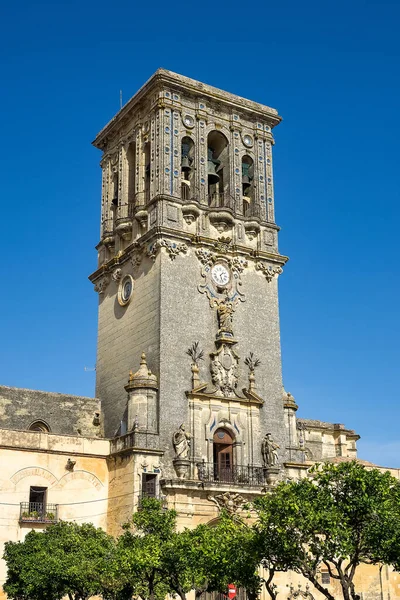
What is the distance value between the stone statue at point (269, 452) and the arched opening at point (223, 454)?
1645 mm

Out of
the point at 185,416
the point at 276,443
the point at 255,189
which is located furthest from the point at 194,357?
the point at 255,189

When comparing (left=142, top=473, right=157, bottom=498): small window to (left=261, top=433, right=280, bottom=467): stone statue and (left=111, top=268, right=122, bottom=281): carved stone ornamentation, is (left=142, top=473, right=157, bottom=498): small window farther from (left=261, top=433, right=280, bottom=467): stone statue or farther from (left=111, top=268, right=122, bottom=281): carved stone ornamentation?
(left=111, top=268, right=122, bottom=281): carved stone ornamentation

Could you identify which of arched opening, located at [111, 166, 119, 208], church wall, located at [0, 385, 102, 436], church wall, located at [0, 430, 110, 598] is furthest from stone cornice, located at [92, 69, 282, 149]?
church wall, located at [0, 430, 110, 598]

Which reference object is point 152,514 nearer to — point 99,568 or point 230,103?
point 99,568

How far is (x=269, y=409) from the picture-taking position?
39125mm

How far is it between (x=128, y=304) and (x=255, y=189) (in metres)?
9.59

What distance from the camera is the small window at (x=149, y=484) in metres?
34.0

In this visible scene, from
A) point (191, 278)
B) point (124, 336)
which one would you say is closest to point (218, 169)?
point (191, 278)

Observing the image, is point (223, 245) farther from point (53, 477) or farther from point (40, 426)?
point (53, 477)

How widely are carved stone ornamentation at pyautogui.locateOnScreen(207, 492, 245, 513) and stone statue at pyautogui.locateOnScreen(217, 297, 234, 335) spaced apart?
775cm

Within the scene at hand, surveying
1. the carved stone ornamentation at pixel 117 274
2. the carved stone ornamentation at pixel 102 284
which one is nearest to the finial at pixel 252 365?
the carved stone ornamentation at pixel 117 274

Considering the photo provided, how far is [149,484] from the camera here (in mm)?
34219

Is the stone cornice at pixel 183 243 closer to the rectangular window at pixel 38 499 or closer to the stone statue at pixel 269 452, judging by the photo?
the stone statue at pixel 269 452

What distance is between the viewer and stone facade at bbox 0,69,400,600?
3450cm
